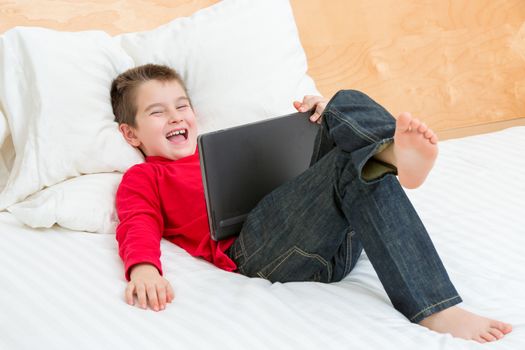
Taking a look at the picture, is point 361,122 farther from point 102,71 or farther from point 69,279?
point 102,71

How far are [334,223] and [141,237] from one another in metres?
0.32

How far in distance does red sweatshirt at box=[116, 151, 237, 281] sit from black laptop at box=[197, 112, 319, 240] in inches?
2.9

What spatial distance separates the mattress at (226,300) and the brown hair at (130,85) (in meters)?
0.32

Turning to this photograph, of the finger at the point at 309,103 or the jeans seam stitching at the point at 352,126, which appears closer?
the jeans seam stitching at the point at 352,126

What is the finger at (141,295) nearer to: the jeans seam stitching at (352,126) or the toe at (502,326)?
the jeans seam stitching at (352,126)

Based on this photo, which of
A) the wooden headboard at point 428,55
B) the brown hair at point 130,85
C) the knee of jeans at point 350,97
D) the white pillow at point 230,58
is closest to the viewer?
the knee of jeans at point 350,97

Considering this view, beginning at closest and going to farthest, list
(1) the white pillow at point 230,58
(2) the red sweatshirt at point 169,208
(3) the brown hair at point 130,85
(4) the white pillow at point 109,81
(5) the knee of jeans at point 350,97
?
1. (5) the knee of jeans at point 350,97
2. (2) the red sweatshirt at point 169,208
3. (4) the white pillow at point 109,81
4. (3) the brown hair at point 130,85
5. (1) the white pillow at point 230,58

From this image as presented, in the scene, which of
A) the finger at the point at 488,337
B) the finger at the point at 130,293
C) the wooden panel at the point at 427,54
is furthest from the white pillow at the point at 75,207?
the wooden panel at the point at 427,54

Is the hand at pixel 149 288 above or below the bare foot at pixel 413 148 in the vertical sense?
below

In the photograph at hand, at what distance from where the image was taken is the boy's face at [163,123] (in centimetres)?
Answer: 132

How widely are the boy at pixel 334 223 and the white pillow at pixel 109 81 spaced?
0.41ft

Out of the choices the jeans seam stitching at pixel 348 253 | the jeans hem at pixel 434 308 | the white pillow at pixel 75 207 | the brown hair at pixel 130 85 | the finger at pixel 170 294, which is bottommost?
the jeans hem at pixel 434 308

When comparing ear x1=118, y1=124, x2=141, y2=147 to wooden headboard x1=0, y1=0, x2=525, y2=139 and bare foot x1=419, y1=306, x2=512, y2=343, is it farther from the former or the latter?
bare foot x1=419, y1=306, x2=512, y2=343

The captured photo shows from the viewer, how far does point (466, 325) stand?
0.95 m
